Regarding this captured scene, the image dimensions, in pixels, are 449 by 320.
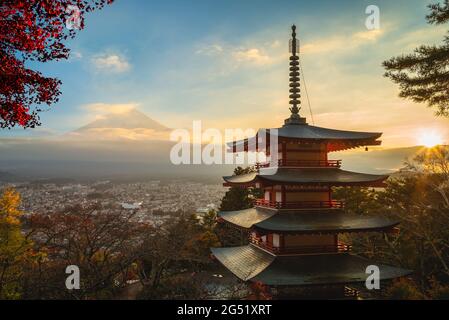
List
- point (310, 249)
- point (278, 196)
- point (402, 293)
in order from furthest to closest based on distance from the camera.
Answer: point (402, 293) → point (278, 196) → point (310, 249)

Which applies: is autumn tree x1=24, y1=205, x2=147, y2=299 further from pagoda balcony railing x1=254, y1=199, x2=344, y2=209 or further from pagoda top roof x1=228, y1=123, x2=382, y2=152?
pagoda top roof x1=228, y1=123, x2=382, y2=152

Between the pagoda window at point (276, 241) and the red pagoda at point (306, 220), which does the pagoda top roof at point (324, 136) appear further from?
the pagoda window at point (276, 241)

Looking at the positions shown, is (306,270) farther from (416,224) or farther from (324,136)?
(416,224)

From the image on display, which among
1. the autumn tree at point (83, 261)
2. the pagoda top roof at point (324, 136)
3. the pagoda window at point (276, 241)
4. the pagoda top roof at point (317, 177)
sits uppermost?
the pagoda top roof at point (324, 136)

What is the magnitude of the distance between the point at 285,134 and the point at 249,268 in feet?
23.4

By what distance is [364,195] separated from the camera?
124 ft

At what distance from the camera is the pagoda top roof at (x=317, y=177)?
1727 centimetres

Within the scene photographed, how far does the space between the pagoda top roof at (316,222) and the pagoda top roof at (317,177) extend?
1774 millimetres

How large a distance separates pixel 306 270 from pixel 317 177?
4.66 m

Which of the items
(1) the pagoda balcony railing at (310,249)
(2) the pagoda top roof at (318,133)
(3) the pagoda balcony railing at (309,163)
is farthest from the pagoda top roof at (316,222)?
(2) the pagoda top roof at (318,133)

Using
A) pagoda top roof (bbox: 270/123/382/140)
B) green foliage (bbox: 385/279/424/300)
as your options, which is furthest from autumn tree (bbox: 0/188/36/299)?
green foliage (bbox: 385/279/424/300)

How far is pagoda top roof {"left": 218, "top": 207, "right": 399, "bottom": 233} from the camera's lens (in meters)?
16.7

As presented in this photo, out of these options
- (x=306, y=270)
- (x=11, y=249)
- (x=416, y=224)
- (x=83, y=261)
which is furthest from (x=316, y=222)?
(x=11, y=249)

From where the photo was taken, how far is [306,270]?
16.5 m
